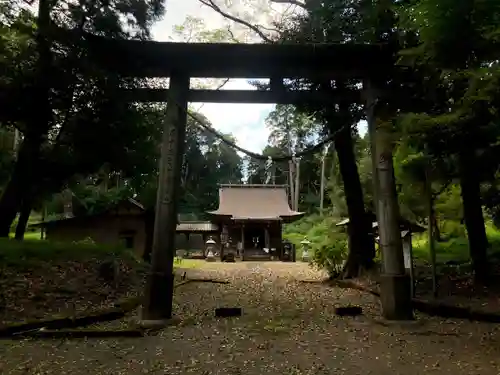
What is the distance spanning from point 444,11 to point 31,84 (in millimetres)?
6876

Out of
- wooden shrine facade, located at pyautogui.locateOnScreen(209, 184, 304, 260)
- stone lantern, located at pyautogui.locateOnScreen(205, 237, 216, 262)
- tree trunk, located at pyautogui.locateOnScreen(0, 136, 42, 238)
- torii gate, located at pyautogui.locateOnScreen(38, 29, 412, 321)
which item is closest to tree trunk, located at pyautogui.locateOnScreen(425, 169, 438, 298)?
torii gate, located at pyautogui.locateOnScreen(38, 29, 412, 321)

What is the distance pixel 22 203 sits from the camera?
10.1 m

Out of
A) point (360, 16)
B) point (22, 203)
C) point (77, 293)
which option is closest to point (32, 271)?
point (77, 293)

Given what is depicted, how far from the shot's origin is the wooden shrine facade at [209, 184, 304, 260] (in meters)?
26.1

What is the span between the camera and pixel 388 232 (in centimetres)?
643

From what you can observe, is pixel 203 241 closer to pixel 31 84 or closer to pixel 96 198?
pixel 96 198

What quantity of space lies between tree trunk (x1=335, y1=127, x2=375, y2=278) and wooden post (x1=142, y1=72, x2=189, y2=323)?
5.82 metres

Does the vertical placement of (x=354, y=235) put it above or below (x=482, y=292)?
above

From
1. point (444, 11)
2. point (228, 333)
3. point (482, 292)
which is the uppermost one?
point (444, 11)

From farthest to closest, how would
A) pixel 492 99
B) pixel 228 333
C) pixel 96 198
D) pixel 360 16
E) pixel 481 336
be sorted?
pixel 96 198 → pixel 360 16 → pixel 228 333 → pixel 481 336 → pixel 492 99

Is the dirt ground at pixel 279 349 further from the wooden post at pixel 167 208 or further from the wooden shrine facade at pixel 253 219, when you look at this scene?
the wooden shrine facade at pixel 253 219

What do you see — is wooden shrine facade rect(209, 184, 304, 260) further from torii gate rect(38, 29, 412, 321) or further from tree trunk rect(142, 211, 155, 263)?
torii gate rect(38, 29, 412, 321)

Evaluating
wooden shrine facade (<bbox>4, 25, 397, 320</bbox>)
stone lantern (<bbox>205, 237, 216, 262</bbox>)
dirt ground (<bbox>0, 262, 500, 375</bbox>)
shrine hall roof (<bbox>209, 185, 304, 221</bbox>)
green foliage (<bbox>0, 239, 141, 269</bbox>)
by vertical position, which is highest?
shrine hall roof (<bbox>209, 185, 304, 221</bbox>)

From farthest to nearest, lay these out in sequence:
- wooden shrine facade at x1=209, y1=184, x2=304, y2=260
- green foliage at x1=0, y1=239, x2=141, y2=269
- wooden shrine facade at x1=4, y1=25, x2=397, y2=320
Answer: wooden shrine facade at x1=209, y1=184, x2=304, y2=260
green foliage at x1=0, y1=239, x2=141, y2=269
wooden shrine facade at x1=4, y1=25, x2=397, y2=320
